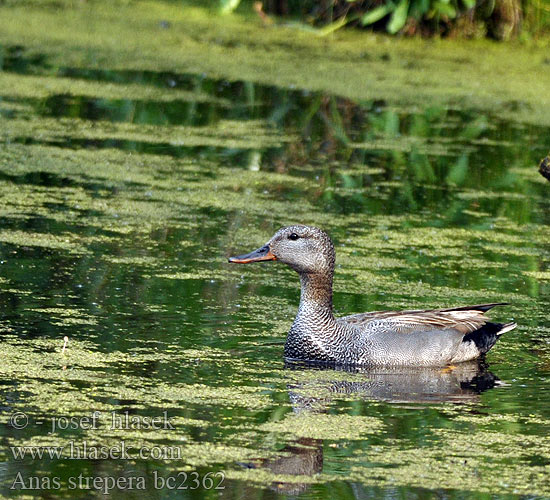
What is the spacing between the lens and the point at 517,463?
17.5ft

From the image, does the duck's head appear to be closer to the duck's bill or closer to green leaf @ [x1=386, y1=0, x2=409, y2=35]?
the duck's bill

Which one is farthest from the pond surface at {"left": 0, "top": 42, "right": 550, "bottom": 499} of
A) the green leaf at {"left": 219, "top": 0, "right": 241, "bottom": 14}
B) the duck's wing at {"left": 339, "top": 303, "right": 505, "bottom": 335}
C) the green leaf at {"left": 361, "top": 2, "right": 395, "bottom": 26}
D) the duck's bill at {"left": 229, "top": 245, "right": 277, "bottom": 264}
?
the green leaf at {"left": 219, "top": 0, "right": 241, "bottom": 14}

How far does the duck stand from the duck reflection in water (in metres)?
0.06

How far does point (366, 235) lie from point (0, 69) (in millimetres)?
6135

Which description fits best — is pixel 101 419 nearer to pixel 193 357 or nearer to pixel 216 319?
pixel 193 357

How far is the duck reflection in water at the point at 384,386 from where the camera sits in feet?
19.3

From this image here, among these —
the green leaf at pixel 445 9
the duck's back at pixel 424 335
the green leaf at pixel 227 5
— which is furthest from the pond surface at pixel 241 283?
the green leaf at pixel 227 5

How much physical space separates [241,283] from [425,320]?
148 centimetres

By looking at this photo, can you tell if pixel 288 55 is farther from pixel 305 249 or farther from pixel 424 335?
pixel 424 335

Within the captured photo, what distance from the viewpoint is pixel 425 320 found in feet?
22.7

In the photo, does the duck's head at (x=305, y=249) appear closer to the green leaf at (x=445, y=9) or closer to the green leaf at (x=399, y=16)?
the green leaf at (x=445, y=9)

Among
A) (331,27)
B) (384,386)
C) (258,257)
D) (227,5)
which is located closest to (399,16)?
(331,27)

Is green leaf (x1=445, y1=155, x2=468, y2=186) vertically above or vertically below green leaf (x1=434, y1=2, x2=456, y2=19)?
below

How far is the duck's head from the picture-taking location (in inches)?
279
